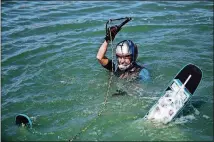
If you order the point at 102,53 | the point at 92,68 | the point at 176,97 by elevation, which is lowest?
the point at 92,68

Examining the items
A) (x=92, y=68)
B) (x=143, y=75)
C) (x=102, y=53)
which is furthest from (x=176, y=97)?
(x=92, y=68)

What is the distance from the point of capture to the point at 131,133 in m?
6.07

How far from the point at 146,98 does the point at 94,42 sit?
4.36 metres

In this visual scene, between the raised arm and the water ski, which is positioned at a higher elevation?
the raised arm

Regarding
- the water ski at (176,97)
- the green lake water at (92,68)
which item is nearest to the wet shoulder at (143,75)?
the green lake water at (92,68)

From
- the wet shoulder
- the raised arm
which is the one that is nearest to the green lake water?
the wet shoulder

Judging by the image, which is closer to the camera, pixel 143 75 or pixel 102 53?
pixel 102 53

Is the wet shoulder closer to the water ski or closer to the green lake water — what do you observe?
the green lake water

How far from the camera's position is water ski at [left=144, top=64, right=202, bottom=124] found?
6.36 m

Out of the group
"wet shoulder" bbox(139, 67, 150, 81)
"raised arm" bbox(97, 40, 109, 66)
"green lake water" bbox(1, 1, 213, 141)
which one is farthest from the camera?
"wet shoulder" bbox(139, 67, 150, 81)

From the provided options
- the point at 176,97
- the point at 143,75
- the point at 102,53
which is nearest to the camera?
the point at 176,97

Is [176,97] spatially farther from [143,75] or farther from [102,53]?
[102,53]

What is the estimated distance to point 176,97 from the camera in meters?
6.67

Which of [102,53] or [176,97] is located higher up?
[102,53]
